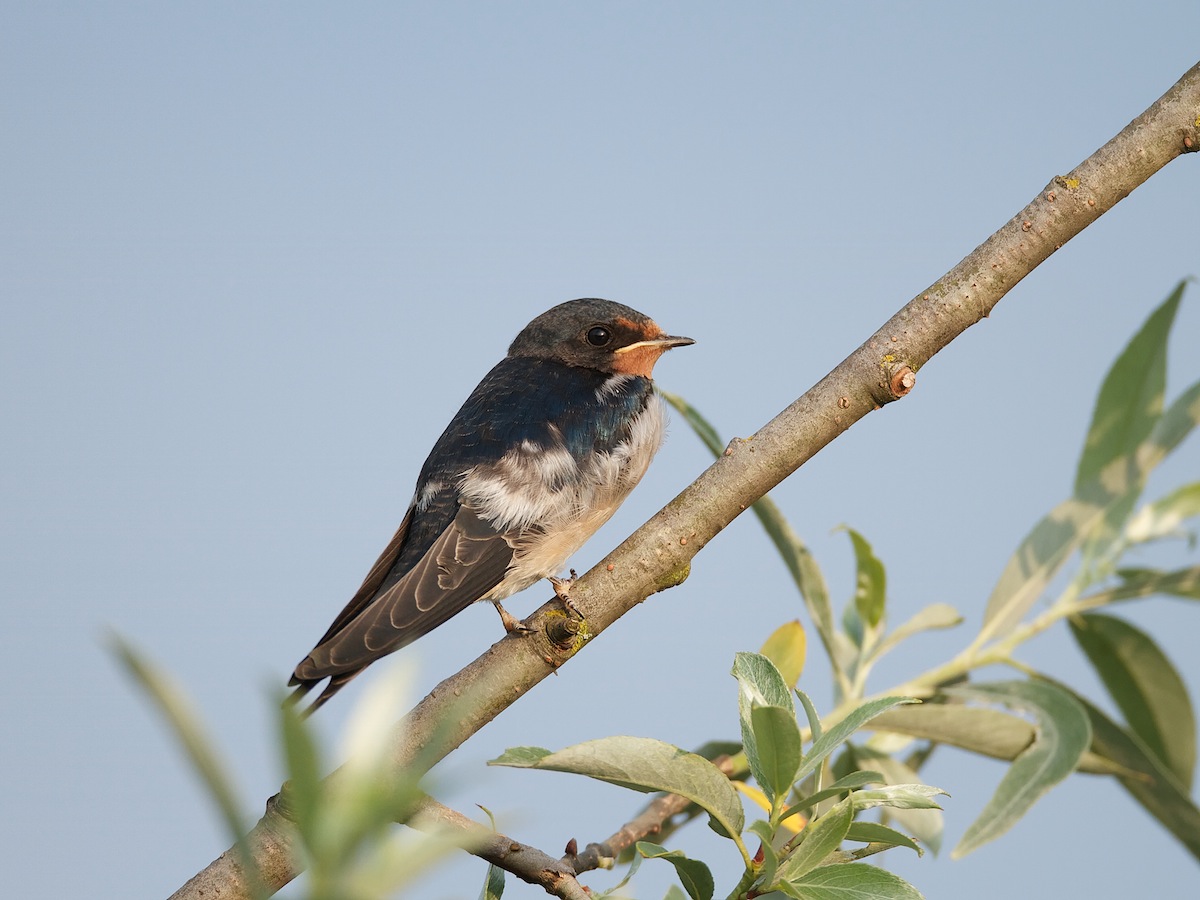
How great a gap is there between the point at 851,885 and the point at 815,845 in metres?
0.05

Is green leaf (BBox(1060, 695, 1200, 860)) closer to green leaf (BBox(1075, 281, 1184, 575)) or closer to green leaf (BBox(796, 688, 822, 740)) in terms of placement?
green leaf (BBox(1075, 281, 1184, 575))

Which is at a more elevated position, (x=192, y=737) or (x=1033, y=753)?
(x=192, y=737)

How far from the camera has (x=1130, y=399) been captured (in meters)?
2.53

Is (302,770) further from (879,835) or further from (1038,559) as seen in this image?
(1038,559)

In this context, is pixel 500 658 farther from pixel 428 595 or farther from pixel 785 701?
pixel 785 701

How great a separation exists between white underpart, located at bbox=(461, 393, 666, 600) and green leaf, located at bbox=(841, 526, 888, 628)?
590 mm

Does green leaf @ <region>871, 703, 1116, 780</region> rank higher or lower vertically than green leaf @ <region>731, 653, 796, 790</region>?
lower

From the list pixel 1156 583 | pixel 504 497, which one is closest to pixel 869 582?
pixel 1156 583

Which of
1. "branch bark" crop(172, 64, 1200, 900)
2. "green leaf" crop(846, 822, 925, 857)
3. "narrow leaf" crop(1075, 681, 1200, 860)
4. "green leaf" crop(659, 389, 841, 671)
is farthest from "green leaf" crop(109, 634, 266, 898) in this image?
"narrow leaf" crop(1075, 681, 1200, 860)

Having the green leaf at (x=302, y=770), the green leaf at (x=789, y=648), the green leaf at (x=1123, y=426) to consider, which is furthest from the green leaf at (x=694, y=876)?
the green leaf at (x=1123, y=426)

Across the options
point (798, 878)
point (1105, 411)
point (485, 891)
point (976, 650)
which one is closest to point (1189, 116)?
point (1105, 411)

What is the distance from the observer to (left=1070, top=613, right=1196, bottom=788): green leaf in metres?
2.58

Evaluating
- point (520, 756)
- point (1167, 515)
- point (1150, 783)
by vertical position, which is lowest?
point (1150, 783)

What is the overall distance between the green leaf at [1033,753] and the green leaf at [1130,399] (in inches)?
20.8
